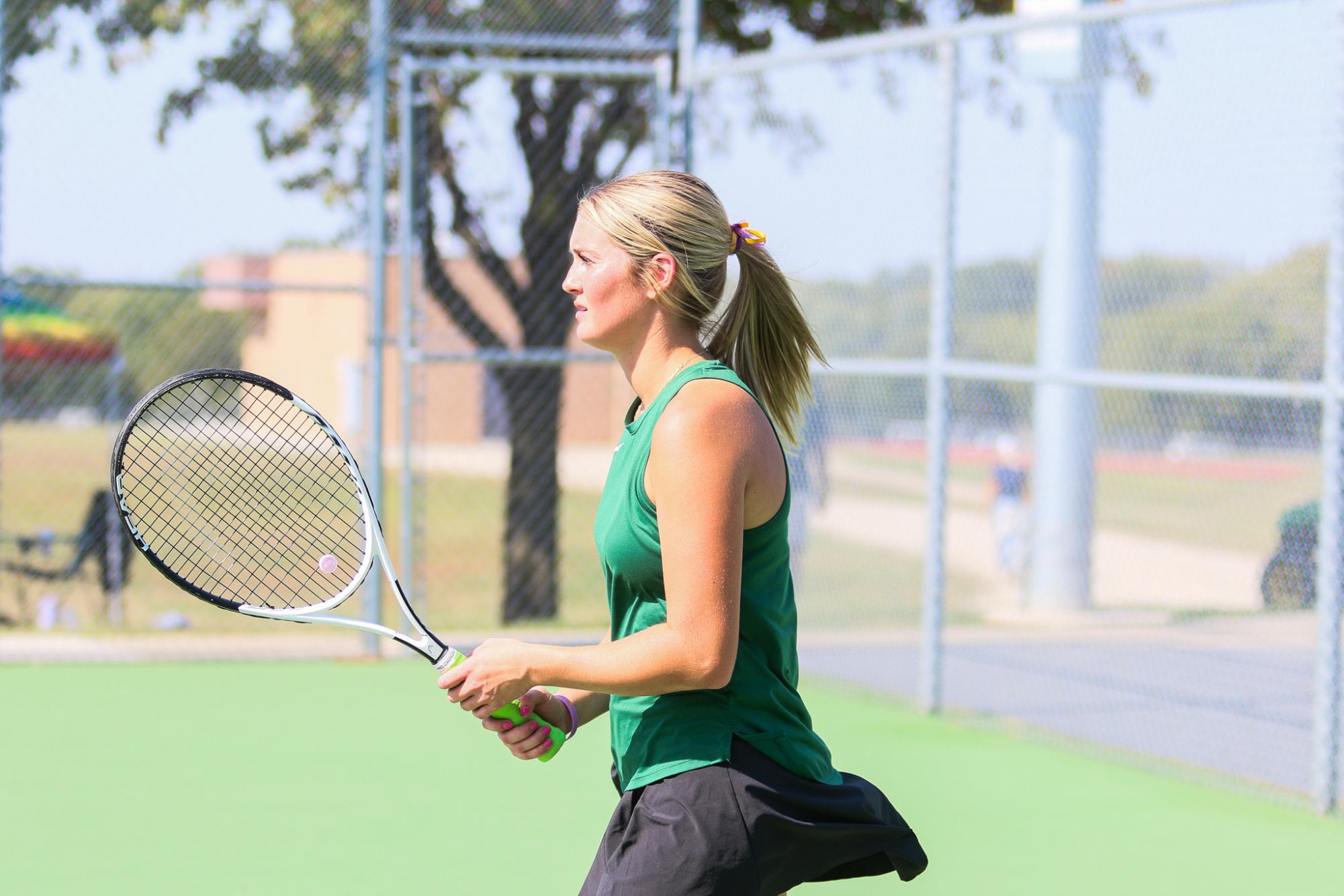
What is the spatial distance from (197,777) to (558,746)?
2.91 metres

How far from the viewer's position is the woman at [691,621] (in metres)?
2.27

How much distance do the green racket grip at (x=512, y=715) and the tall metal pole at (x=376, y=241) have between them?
492cm

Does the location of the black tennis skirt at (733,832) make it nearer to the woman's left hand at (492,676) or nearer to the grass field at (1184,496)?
the woman's left hand at (492,676)

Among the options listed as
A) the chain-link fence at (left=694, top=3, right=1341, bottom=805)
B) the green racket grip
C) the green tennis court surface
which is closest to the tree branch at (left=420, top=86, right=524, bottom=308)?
the chain-link fence at (left=694, top=3, right=1341, bottom=805)

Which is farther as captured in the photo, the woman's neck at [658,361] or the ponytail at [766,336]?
the ponytail at [766,336]

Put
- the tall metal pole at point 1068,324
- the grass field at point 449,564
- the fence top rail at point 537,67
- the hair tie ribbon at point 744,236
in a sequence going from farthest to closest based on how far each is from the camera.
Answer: the grass field at point 449,564 < the tall metal pole at point 1068,324 < the fence top rail at point 537,67 < the hair tie ribbon at point 744,236

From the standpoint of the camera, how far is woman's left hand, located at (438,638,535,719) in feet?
7.80

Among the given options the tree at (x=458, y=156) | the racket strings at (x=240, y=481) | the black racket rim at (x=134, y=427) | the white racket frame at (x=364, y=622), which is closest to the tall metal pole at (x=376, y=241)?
the tree at (x=458, y=156)

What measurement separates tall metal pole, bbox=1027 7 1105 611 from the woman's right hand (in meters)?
5.43

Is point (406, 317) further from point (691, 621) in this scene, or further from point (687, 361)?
point (691, 621)

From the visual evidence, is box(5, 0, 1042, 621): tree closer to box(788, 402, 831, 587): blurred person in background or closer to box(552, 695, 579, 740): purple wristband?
box(788, 402, 831, 587): blurred person in background

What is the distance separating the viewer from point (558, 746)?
8.92 feet

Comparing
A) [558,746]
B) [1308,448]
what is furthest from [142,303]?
[558,746]

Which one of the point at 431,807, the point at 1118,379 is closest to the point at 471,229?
the point at 1118,379
